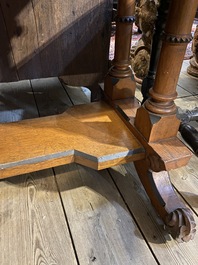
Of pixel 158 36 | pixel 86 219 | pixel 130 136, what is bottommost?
pixel 86 219

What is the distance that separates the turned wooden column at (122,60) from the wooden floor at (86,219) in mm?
276

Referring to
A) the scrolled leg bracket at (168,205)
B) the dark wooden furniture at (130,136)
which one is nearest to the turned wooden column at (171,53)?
the dark wooden furniture at (130,136)

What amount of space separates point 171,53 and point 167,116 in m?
0.15

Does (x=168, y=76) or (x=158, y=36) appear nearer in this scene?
(x=168, y=76)

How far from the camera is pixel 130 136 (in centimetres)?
69

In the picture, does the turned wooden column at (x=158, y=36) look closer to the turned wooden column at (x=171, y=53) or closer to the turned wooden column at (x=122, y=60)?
the turned wooden column at (x=122, y=60)

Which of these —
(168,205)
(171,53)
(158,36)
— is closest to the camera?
(171,53)

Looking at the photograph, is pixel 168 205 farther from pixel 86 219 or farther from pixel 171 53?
pixel 171 53

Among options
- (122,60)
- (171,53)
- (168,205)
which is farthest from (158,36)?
(168,205)

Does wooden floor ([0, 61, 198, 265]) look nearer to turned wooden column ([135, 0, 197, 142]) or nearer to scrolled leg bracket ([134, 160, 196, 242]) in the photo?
scrolled leg bracket ([134, 160, 196, 242])

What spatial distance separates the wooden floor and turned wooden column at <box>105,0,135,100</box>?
28cm

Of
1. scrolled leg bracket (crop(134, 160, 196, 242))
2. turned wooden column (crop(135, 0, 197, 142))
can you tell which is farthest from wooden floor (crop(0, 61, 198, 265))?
turned wooden column (crop(135, 0, 197, 142))

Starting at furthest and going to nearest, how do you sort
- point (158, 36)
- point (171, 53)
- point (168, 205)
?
1. point (158, 36)
2. point (168, 205)
3. point (171, 53)

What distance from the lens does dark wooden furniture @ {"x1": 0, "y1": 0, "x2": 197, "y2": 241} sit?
53cm
